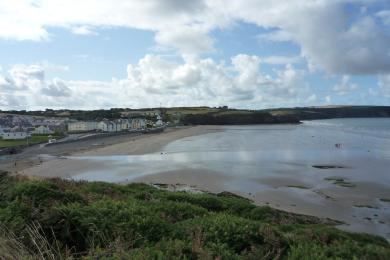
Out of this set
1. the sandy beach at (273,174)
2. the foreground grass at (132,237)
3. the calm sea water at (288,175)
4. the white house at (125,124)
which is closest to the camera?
the foreground grass at (132,237)

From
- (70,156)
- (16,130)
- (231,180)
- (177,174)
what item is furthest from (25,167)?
(16,130)

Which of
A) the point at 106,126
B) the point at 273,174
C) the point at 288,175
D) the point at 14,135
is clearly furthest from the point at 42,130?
the point at 288,175

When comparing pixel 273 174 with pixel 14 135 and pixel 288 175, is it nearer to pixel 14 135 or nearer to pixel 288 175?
pixel 288 175

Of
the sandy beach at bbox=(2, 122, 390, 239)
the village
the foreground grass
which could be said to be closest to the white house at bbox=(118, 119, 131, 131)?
the village

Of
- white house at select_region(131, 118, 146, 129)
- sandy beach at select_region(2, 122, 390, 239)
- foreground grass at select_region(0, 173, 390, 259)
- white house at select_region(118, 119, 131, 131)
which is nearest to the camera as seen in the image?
foreground grass at select_region(0, 173, 390, 259)

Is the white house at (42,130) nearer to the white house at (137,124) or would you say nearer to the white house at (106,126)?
the white house at (106,126)

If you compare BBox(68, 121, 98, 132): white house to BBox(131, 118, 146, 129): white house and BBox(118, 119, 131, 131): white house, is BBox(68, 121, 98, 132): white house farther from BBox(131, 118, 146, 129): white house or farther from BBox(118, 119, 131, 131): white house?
BBox(131, 118, 146, 129): white house

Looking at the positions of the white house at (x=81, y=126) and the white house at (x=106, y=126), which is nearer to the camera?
the white house at (x=81, y=126)

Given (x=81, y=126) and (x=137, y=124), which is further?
(x=137, y=124)

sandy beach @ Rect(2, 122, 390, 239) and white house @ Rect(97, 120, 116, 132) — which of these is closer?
sandy beach @ Rect(2, 122, 390, 239)

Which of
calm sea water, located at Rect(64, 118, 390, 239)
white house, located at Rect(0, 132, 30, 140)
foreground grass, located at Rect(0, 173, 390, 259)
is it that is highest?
foreground grass, located at Rect(0, 173, 390, 259)

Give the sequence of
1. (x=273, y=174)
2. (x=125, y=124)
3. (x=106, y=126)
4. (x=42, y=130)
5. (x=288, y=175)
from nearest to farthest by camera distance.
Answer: (x=288, y=175), (x=273, y=174), (x=42, y=130), (x=106, y=126), (x=125, y=124)

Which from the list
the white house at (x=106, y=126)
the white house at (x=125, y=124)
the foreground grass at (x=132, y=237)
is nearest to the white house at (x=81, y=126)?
the white house at (x=106, y=126)

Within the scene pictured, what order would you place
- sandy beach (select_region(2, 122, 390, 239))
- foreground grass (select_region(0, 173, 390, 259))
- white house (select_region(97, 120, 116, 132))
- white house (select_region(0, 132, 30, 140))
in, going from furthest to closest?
white house (select_region(97, 120, 116, 132)), white house (select_region(0, 132, 30, 140)), sandy beach (select_region(2, 122, 390, 239)), foreground grass (select_region(0, 173, 390, 259))
